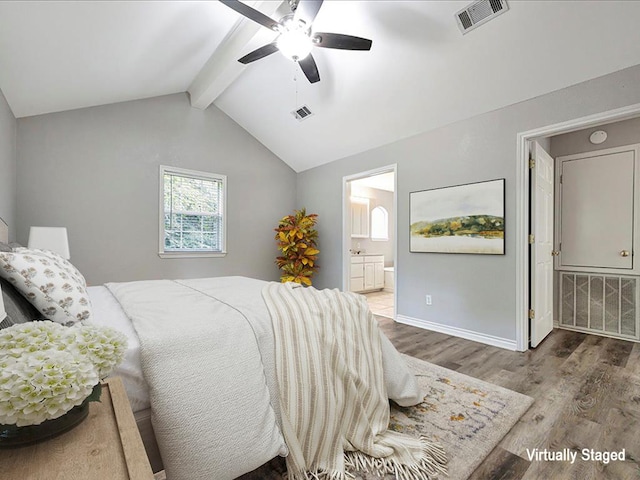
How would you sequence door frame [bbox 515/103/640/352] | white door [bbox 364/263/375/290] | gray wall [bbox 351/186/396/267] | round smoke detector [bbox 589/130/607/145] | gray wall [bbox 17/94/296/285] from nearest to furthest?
door frame [bbox 515/103/640/352]
gray wall [bbox 17/94/296/285]
round smoke detector [bbox 589/130/607/145]
white door [bbox 364/263/375/290]
gray wall [bbox 351/186/396/267]

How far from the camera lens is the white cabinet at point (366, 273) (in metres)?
5.92

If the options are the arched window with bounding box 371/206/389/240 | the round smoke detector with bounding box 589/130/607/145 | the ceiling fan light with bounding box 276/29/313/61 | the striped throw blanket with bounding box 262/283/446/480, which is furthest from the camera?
the arched window with bounding box 371/206/389/240

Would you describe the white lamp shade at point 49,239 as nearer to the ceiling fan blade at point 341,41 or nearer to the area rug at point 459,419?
the area rug at point 459,419

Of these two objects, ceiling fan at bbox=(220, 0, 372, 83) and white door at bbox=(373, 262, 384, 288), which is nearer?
ceiling fan at bbox=(220, 0, 372, 83)

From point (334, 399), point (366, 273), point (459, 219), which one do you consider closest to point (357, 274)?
point (366, 273)

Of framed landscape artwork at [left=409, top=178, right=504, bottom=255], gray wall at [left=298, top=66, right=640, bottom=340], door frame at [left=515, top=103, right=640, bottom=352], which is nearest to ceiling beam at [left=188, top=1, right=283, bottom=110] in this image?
gray wall at [left=298, top=66, right=640, bottom=340]

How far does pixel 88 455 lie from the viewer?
0.63 m

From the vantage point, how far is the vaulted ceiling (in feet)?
7.13

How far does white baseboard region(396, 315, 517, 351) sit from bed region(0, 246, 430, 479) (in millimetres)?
2615

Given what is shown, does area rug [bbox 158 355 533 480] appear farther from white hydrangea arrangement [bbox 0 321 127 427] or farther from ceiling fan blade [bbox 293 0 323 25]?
ceiling fan blade [bbox 293 0 323 25]

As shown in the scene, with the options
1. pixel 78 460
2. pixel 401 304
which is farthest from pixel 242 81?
pixel 78 460

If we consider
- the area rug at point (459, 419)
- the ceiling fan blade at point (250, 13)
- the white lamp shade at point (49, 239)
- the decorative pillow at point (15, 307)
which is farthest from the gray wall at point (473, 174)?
the white lamp shade at point (49, 239)

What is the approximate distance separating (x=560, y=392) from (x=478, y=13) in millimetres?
2857

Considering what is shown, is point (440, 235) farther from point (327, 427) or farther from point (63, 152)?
point (63, 152)
